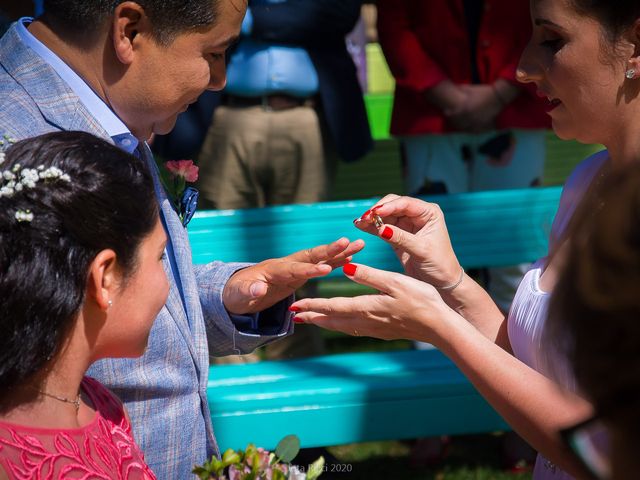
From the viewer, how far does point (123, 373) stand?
7.34 feet

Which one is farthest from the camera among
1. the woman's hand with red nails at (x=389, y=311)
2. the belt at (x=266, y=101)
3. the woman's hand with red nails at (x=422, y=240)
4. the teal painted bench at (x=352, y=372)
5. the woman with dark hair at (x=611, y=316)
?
the belt at (x=266, y=101)

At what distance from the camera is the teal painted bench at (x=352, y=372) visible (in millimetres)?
3615

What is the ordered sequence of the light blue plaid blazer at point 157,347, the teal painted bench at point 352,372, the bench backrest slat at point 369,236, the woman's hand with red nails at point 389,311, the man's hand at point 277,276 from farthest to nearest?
the bench backrest slat at point 369,236 → the teal painted bench at point 352,372 → the man's hand at point 277,276 → the woman's hand with red nails at point 389,311 → the light blue plaid blazer at point 157,347

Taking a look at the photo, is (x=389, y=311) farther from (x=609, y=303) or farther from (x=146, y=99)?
(x=609, y=303)

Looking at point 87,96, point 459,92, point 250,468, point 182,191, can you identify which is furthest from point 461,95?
point 250,468

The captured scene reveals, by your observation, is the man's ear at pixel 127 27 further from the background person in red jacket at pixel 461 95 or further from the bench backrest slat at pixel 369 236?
the background person in red jacket at pixel 461 95

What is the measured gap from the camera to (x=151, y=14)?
2.24 metres

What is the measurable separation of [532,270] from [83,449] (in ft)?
4.61

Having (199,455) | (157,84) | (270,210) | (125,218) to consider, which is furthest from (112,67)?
(270,210)

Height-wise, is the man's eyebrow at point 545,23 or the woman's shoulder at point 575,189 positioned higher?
the man's eyebrow at point 545,23

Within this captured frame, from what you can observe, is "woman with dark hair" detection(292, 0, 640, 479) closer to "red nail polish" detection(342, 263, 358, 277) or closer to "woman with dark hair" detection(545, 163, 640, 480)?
"red nail polish" detection(342, 263, 358, 277)

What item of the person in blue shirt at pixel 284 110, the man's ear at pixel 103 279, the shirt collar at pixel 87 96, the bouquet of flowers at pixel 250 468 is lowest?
the person in blue shirt at pixel 284 110

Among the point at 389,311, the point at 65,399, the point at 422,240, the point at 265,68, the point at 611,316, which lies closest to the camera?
the point at 611,316

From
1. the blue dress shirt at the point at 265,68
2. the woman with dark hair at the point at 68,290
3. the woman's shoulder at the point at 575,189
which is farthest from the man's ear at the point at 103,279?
the blue dress shirt at the point at 265,68
